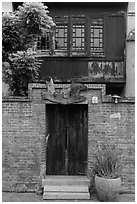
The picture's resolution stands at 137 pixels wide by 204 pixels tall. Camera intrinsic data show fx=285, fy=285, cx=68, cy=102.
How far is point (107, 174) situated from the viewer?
8.14 metres

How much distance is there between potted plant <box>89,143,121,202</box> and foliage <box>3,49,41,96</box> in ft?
11.8

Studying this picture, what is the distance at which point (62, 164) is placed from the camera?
31.0 ft

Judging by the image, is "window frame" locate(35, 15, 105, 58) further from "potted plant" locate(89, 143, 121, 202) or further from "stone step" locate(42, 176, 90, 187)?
"stone step" locate(42, 176, 90, 187)

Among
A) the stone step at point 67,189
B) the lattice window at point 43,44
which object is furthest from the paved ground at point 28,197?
the lattice window at point 43,44

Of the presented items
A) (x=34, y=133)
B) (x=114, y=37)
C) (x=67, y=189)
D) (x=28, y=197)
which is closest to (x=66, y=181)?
(x=67, y=189)

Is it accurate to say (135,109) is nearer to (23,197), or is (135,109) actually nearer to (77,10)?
(23,197)

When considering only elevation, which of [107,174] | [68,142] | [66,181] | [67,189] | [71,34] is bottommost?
[67,189]

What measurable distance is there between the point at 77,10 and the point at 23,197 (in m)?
8.08

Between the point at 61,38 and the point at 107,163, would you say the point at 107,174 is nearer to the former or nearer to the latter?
the point at 107,163

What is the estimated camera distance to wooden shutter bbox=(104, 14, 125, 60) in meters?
12.4

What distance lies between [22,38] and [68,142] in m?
3.95

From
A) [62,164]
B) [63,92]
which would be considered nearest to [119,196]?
[62,164]

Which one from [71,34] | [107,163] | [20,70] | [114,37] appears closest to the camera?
[107,163]

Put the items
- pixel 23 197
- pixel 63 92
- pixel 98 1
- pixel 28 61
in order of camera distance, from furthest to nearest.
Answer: pixel 98 1 < pixel 28 61 < pixel 63 92 < pixel 23 197
